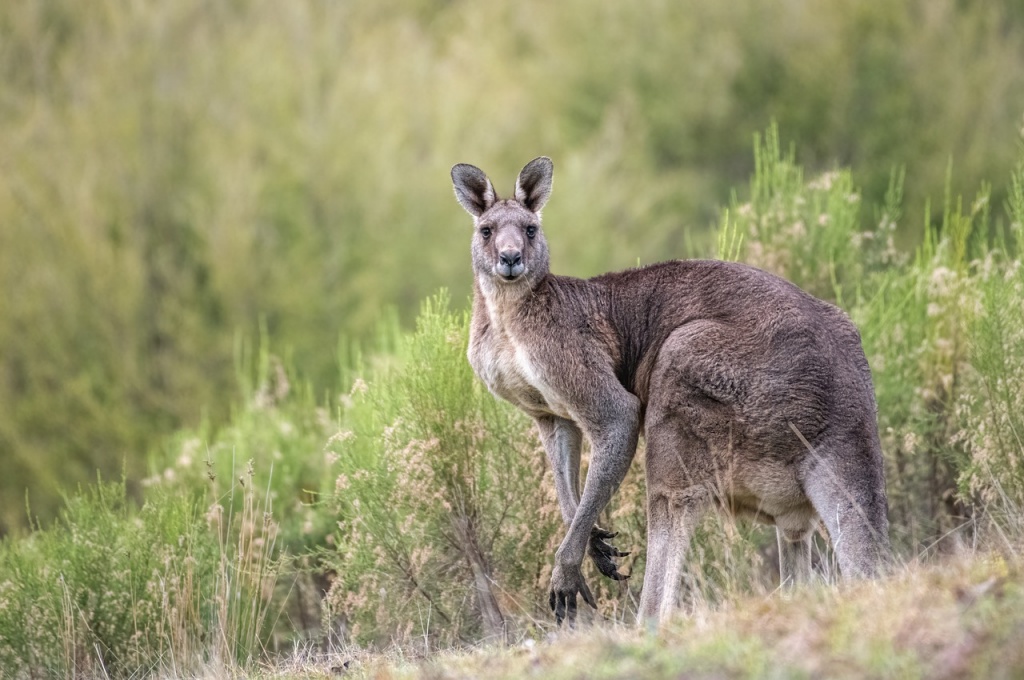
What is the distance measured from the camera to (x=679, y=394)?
5.43 metres

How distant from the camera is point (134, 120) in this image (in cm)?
1875

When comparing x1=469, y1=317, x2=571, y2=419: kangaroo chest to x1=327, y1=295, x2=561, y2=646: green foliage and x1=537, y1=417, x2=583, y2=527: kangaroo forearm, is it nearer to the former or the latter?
x1=537, y1=417, x2=583, y2=527: kangaroo forearm

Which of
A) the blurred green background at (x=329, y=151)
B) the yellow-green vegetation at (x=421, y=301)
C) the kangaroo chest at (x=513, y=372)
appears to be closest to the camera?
the kangaroo chest at (x=513, y=372)

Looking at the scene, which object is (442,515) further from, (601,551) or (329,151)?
(329,151)

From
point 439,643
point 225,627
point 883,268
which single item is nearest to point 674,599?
point 439,643

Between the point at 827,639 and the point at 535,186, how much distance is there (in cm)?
303

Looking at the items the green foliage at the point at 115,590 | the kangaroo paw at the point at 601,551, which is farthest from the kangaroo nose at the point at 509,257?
the green foliage at the point at 115,590

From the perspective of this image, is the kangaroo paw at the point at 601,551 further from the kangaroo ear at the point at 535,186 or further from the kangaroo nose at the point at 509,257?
the kangaroo ear at the point at 535,186

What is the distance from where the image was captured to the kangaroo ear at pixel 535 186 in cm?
632

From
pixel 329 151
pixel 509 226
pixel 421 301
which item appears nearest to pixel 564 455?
pixel 509 226

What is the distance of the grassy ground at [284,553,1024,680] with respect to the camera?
12.0 ft

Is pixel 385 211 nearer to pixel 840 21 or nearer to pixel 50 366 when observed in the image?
pixel 50 366

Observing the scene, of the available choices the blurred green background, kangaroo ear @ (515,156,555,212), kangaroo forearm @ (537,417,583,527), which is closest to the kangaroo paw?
kangaroo forearm @ (537,417,583,527)

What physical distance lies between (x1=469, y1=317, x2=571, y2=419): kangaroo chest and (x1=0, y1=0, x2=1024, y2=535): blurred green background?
414 inches
